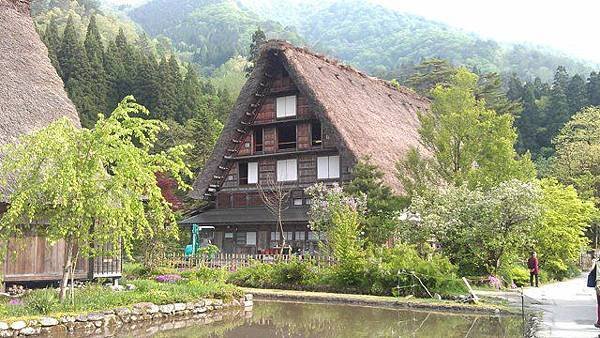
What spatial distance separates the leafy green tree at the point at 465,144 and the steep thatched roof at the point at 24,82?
13631 mm

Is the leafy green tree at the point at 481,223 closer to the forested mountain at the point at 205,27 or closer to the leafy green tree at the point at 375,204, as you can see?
the leafy green tree at the point at 375,204

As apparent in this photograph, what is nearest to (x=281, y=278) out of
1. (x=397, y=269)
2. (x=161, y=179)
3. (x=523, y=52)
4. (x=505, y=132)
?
(x=397, y=269)

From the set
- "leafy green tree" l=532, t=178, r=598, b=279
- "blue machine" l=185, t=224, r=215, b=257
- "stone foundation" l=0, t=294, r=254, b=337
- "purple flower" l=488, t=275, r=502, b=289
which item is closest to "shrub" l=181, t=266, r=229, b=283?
"stone foundation" l=0, t=294, r=254, b=337

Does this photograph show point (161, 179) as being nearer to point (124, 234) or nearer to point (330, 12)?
point (124, 234)

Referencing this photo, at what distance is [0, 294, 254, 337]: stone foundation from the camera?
466 inches

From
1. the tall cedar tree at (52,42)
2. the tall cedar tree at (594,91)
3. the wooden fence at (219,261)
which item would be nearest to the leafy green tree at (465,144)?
the wooden fence at (219,261)

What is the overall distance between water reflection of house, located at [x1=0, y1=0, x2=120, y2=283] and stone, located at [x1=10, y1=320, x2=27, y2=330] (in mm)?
2470

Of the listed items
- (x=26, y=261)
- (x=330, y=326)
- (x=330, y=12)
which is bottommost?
(x=330, y=326)

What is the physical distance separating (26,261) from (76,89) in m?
35.7

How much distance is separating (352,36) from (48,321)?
451 ft

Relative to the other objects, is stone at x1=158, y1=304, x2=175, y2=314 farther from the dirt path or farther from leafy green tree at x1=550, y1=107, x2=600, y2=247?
leafy green tree at x1=550, y1=107, x2=600, y2=247

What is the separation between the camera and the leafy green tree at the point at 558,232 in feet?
82.2

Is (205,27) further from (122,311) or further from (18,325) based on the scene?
(18,325)

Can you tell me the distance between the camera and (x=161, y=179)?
3712cm
